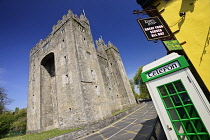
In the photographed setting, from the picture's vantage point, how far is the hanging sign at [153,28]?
17.7 feet

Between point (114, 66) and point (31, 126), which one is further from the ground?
point (114, 66)

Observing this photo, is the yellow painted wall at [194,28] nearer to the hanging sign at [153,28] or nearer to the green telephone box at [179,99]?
the hanging sign at [153,28]

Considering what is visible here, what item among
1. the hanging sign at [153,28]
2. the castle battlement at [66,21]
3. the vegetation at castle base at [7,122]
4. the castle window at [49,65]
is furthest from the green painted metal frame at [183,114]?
the vegetation at castle base at [7,122]

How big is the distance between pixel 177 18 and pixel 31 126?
2879 cm

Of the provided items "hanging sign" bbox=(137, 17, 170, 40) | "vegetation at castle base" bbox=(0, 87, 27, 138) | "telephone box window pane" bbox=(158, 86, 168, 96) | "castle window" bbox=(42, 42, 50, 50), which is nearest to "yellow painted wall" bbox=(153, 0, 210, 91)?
"hanging sign" bbox=(137, 17, 170, 40)

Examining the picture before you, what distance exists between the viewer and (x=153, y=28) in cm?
556

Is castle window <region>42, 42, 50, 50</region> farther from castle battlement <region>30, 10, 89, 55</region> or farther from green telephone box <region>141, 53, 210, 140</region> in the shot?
green telephone box <region>141, 53, 210, 140</region>

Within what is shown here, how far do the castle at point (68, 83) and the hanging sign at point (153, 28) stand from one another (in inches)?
460

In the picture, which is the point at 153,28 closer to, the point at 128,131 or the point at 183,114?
the point at 183,114

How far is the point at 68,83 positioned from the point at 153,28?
1437 centimetres

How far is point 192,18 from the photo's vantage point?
16.4 feet

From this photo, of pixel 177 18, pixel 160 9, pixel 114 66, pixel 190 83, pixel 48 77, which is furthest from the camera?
pixel 114 66

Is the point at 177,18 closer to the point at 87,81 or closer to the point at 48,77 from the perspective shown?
the point at 87,81

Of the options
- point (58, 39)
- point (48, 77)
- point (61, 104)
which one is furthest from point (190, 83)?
point (48, 77)
